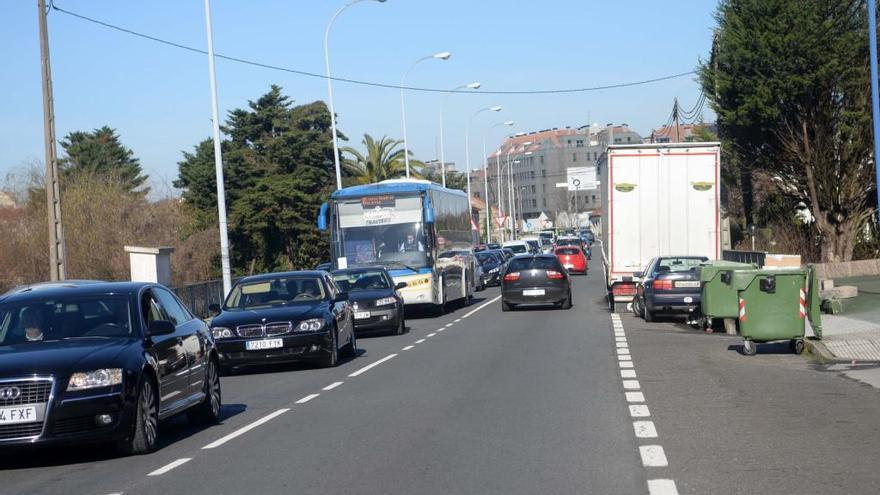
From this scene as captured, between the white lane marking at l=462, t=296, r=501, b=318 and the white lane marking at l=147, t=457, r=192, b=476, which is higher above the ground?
the white lane marking at l=147, t=457, r=192, b=476

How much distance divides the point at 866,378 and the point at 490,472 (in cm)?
770

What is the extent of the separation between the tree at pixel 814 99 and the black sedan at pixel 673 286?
14528 mm

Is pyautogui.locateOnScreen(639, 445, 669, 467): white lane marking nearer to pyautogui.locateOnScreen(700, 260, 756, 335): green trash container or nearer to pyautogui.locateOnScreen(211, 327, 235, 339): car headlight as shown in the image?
pyautogui.locateOnScreen(211, 327, 235, 339): car headlight

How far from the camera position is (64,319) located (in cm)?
1109

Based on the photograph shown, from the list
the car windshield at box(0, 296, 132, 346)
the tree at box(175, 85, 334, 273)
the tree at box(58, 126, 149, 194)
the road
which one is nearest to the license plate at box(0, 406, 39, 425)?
the road

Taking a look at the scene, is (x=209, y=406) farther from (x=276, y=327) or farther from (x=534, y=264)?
(x=534, y=264)

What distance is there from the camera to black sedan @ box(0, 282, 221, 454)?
9.68m

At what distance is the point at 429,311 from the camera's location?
36094mm

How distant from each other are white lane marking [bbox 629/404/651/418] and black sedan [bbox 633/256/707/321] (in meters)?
13.4

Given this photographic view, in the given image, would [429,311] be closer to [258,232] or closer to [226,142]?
[258,232]

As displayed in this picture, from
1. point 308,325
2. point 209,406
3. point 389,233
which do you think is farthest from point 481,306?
point 209,406

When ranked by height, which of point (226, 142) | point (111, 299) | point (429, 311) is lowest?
point (429, 311)

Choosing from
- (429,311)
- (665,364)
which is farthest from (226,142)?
(665,364)

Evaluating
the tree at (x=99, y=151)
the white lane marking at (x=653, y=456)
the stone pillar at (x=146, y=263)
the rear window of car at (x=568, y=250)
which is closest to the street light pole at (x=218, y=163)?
the stone pillar at (x=146, y=263)
